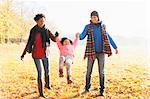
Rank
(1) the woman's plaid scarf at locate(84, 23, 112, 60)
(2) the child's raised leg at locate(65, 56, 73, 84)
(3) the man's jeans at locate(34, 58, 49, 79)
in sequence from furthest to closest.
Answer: (2) the child's raised leg at locate(65, 56, 73, 84), (1) the woman's plaid scarf at locate(84, 23, 112, 60), (3) the man's jeans at locate(34, 58, 49, 79)

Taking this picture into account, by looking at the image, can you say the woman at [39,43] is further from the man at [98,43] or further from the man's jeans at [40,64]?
the man at [98,43]

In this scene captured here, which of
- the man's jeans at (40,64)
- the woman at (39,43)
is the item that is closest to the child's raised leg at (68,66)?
the man's jeans at (40,64)

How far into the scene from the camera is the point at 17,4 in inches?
2630

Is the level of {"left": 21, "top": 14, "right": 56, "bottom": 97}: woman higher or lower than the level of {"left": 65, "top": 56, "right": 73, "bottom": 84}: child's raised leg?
higher

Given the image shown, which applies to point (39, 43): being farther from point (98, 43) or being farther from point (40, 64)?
point (98, 43)

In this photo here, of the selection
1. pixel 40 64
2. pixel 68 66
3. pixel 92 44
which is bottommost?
pixel 68 66

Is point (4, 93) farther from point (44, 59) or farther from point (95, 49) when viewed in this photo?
point (95, 49)

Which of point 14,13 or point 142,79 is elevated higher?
point 14,13

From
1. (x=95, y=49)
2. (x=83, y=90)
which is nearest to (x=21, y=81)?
(x=83, y=90)

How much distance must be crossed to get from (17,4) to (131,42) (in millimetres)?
43965

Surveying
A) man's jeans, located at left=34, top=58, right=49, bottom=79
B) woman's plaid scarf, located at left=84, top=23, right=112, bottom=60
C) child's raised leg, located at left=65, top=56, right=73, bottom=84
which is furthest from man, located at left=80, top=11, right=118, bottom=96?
child's raised leg, located at left=65, top=56, right=73, bottom=84

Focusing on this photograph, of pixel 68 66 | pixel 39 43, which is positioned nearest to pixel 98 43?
pixel 39 43

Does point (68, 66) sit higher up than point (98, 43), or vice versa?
point (98, 43)

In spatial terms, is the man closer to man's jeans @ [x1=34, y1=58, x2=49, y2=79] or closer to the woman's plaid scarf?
the woman's plaid scarf
